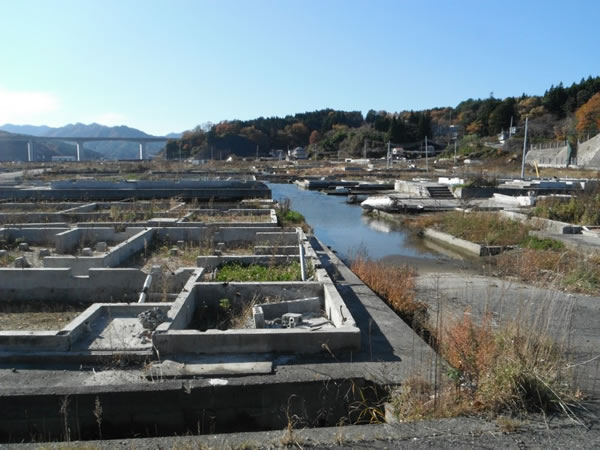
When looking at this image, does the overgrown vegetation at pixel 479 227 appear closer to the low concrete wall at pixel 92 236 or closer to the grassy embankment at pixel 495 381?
the low concrete wall at pixel 92 236

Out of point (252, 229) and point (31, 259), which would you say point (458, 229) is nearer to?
point (252, 229)

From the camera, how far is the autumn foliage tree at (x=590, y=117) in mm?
63531

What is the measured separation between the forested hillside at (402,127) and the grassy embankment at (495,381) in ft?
218

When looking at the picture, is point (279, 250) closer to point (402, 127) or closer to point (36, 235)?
point (36, 235)

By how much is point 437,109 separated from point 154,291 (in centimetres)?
13801

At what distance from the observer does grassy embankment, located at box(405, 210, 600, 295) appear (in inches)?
361

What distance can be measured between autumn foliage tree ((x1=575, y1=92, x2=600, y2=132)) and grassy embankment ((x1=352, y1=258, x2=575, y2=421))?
230ft

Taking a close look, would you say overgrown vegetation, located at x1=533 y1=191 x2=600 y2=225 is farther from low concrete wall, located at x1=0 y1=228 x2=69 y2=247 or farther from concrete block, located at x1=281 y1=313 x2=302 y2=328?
low concrete wall, located at x1=0 y1=228 x2=69 y2=247

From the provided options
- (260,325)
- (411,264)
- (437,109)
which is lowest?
(411,264)

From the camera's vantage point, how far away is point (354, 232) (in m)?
20.3

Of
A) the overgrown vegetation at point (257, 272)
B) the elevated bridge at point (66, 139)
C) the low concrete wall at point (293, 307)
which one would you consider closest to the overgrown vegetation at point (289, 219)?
the overgrown vegetation at point (257, 272)

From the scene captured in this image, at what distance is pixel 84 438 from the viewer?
420 cm

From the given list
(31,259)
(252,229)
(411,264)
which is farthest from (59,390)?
(411,264)

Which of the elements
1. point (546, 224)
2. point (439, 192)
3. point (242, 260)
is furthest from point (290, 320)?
point (439, 192)
